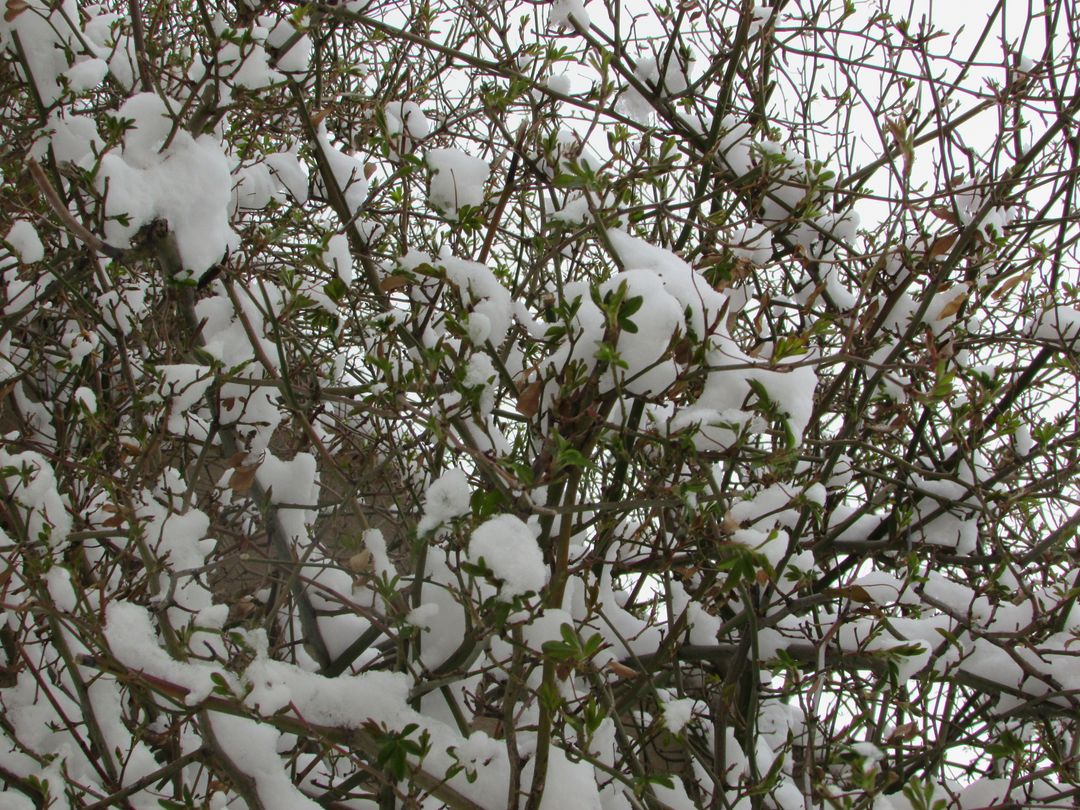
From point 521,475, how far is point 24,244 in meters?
1.55

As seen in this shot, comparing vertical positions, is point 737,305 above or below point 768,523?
above

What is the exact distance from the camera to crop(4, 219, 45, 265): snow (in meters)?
2.08

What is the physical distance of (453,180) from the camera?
2068mm

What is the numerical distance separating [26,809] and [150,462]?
885 mm

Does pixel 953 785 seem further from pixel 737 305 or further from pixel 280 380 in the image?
pixel 280 380

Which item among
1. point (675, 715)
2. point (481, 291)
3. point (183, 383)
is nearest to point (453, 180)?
point (481, 291)

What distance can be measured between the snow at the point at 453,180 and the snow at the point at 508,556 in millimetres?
948

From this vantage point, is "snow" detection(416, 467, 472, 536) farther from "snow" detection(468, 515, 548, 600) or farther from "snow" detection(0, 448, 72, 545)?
"snow" detection(0, 448, 72, 545)

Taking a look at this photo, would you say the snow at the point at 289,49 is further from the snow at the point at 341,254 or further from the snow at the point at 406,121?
the snow at the point at 341,254

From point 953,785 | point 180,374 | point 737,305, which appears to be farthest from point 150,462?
point 953,785

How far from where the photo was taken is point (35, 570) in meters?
1.56

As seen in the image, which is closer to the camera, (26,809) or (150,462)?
(26,809)

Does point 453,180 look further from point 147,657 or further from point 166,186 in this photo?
point 147,657

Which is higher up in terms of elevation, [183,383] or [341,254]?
[341,254]
